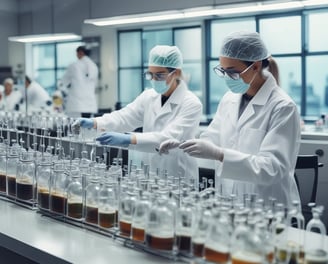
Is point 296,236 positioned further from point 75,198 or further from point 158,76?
point 158,76

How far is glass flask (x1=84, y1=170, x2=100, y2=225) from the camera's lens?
1.47 metres

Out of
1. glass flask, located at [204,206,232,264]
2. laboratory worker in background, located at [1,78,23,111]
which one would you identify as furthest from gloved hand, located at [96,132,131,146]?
laboratory worker in background, located at [1,78,23,111]

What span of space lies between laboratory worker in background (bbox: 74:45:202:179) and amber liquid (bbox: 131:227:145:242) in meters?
0.93

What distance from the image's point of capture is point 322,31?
238 inches

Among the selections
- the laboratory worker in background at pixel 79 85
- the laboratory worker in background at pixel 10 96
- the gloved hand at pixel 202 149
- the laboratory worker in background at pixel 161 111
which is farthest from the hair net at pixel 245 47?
the laboratory worker in background at pixel 10 96

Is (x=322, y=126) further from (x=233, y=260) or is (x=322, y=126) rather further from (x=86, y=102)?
(x=233, y=260)

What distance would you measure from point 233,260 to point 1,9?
5.83m

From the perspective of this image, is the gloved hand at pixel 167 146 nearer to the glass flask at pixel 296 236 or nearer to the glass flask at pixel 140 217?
the glass flask at pixel 140 217

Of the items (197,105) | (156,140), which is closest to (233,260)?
(156,140)

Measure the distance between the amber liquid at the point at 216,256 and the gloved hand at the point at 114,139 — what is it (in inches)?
38.9

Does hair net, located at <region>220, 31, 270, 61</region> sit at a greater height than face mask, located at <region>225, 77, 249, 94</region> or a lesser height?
greater

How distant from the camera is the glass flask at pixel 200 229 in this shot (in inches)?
44.8

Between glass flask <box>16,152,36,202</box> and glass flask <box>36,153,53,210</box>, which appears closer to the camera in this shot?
glass flask <box>36,153,53,210</box>

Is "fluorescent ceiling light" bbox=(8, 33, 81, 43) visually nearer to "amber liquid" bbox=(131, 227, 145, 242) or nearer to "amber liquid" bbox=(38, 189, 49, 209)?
"amber liquid" bbox=(38, 189, 49, 209)
